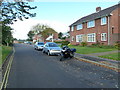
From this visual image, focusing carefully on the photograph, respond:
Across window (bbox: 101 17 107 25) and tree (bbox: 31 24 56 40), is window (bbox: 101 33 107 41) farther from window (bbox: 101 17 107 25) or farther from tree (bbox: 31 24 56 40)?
tree (bbox: 31 24 56 40)

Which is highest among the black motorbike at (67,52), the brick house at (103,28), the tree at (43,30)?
the tree at (43,30)

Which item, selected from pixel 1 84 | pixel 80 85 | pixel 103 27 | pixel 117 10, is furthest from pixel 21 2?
pixel 117 10

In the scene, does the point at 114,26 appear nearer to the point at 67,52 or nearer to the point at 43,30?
the point at 67,52

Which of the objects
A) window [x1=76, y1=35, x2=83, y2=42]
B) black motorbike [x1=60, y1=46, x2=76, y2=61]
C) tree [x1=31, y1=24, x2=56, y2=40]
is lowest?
black motorbike [x1=60, y1=46, x2=76, y2=61]

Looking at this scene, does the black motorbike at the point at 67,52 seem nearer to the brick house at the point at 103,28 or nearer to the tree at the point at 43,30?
the brick house at the point at 103,28

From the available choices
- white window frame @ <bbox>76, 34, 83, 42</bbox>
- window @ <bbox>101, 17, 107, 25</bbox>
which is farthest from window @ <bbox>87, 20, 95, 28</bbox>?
white window frame @ <bbox>76, 34, 83, 42</bbox>

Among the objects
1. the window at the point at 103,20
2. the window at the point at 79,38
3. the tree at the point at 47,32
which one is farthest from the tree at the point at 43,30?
the window at the point at 103,20

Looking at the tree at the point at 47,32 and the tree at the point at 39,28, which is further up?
the tree at the point at 39,28

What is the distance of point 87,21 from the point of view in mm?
32344

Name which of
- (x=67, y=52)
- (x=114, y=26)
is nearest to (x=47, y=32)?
(x=114, y=26)

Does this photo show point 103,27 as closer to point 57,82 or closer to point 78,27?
point 78,27

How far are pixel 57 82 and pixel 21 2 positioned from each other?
518 inches

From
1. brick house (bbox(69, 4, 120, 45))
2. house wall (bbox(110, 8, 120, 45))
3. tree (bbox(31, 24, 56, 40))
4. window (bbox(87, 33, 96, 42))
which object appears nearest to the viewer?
house wall (bbox(110, 8, 120, 45))

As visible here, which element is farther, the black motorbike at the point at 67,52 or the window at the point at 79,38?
the window at the point at 79,38
